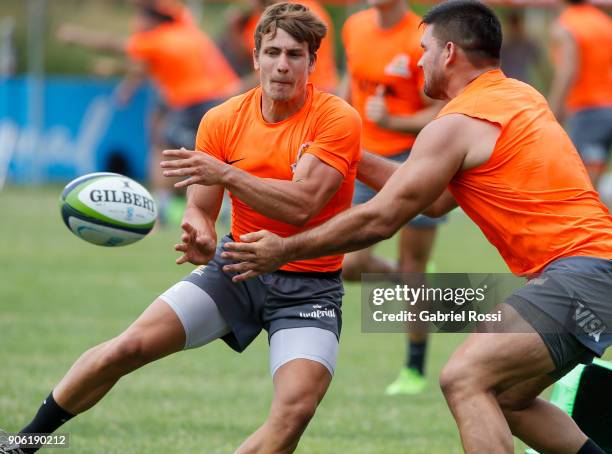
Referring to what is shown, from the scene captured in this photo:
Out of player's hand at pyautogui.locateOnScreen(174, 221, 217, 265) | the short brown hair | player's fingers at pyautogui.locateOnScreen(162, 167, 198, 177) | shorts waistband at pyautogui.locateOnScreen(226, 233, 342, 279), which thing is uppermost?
the short brown hair

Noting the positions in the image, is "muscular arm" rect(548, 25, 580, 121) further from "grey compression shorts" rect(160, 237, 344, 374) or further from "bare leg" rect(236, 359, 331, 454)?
"bare leg" rect(236, 359, 331, 454)

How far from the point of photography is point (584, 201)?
4.67m

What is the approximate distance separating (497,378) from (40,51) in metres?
15.9

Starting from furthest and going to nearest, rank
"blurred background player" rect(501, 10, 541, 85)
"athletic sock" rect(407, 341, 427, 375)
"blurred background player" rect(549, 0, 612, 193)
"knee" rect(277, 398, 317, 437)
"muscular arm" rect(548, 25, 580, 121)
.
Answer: "blurred background player" rect(501, 10, 541, 85)
"blurred background player" rect(549, 0, 612, 193)
"muscular arm" rect(548, 25, 580, 121)
"athletic sock" rect(407, 341, 427, 375)
"knee" rect(277, 398, 317, 437)

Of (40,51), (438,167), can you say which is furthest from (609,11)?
(438,167)

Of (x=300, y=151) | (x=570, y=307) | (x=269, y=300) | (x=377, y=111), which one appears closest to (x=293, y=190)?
(x=300, y=151)

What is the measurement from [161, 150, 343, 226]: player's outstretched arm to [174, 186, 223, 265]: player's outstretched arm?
0.86 feet

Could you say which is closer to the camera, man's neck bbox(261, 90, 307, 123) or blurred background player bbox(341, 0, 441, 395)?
man's neck bbox(261, 90, 307, 123)

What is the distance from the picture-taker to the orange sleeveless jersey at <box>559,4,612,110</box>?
12141mm

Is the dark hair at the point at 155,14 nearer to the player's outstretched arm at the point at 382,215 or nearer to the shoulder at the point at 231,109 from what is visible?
the shoulder at the point at 231,109

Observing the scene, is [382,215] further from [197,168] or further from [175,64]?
[175,64]

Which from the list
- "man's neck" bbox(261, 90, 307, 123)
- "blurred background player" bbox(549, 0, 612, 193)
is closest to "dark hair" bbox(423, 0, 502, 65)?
"man's neck" bbox(261, 90, 307, 123)

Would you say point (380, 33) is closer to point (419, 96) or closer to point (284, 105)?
point (419, 96)

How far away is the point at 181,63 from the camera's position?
14547 millimetres
